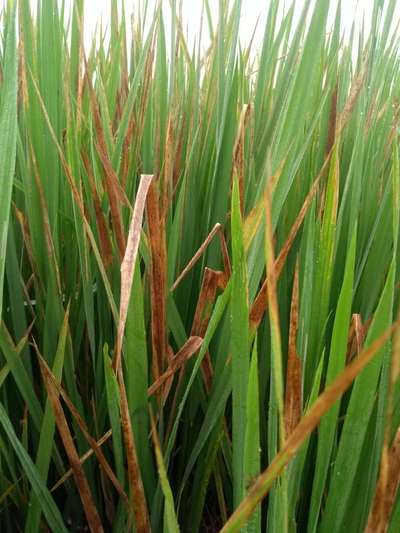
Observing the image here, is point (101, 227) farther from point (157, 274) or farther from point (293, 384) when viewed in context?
point (293, 384)

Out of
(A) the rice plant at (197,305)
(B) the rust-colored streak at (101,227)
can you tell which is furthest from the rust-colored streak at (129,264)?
(B) the rust-colored streak at (101,227)

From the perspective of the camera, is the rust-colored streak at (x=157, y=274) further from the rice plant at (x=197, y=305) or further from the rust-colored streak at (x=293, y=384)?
the rust-colored streak at (x=293, y=384)

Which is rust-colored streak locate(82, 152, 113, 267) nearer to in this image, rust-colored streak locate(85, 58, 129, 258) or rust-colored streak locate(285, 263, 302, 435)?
rust-colored streak locate(85, 58, 129, 258)

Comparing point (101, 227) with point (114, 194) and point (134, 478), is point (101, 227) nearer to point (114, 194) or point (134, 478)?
point (114, 194)

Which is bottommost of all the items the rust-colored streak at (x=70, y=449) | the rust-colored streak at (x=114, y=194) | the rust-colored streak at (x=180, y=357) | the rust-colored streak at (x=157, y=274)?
the rust-colored streak at (x=70, y=449)

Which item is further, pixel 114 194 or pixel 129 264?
pixel 114 194

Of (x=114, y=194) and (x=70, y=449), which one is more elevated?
(x=114, y=194)

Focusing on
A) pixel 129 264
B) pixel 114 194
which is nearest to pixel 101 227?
pixel 114 194

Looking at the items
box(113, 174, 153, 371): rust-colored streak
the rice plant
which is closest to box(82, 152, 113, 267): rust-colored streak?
the rice plant

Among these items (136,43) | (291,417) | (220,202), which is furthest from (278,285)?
(136,43)
